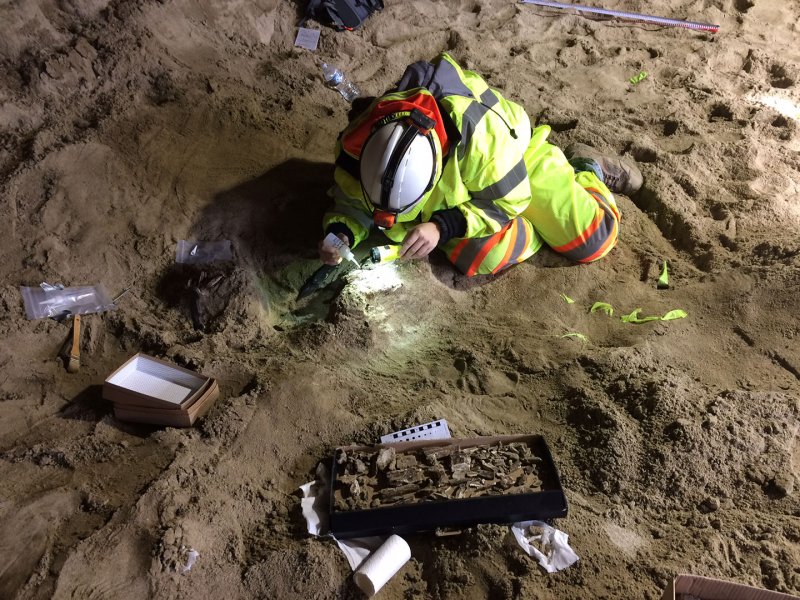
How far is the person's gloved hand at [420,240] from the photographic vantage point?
272 cm

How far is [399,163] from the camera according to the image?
7.56 feet

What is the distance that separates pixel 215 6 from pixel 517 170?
8.99 ft

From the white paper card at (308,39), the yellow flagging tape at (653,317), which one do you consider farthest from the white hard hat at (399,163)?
the white paper card at (308,39)

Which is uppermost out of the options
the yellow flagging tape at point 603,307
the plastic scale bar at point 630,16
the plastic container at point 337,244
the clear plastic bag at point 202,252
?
the plastic scale bar at point 630,16

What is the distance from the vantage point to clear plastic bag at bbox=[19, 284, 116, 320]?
8.78 ft

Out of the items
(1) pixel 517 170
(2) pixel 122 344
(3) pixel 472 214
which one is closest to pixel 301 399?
(2) pixel 122 344

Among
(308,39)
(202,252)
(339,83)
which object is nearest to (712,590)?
(202,252)

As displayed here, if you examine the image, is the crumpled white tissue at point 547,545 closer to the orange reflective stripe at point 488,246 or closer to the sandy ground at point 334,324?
the sandy ground at point 334,324

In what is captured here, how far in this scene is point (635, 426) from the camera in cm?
229

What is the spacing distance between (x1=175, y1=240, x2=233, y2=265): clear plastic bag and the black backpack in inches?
89.6

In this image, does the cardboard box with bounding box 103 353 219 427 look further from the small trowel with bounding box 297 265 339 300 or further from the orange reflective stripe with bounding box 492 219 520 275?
the orange reflective stripe with bounding box 492 219 520 275

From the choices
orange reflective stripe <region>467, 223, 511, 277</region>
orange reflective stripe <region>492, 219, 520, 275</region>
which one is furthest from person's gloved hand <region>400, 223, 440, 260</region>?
orange reflective stripe <region>492, 219, 520, 275</region>

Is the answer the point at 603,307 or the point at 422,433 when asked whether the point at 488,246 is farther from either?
the point at 422,433

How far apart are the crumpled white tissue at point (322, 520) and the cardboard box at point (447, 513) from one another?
0.12 feet
